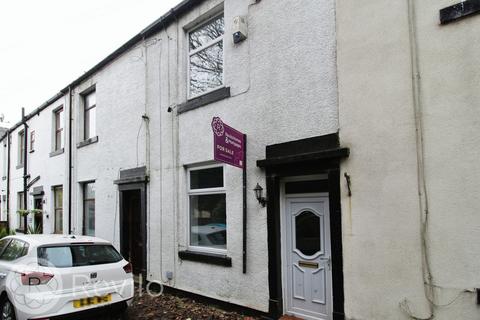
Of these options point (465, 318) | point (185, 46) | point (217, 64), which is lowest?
point (465, 318)

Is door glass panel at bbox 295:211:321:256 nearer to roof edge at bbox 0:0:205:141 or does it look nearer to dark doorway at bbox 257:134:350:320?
dark doorway at bbox 257:134:350:320

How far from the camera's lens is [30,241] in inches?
235

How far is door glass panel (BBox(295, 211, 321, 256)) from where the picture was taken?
5.68 meters

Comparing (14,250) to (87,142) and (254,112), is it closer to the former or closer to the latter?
(254,112)

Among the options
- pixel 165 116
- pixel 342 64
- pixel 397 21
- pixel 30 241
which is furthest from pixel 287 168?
pixel 30 241

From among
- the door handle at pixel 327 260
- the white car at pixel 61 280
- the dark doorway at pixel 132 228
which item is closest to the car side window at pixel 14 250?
the white car at pixel 61 280

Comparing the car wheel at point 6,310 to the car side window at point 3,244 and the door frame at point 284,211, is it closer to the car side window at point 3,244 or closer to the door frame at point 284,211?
the car side window at point 3,244

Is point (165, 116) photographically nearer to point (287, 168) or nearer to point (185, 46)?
point (185, 46)

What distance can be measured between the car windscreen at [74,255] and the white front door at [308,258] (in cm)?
309

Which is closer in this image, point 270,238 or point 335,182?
point 335,182

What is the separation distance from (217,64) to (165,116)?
6.10 ft

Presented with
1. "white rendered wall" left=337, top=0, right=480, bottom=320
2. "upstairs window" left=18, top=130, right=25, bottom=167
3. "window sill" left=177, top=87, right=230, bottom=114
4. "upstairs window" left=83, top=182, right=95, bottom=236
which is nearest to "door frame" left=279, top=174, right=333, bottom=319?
"white rendered wall" left=337, top=0, right=480, bottom=320

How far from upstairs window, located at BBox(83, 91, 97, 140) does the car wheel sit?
22.0 ft

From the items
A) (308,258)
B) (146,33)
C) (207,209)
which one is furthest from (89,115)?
(308,258)
